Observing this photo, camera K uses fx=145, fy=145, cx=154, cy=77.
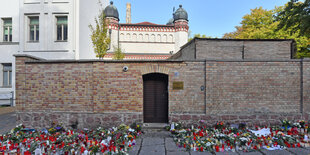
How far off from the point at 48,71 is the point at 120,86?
3258mm

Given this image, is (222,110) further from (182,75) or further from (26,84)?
(26,84)

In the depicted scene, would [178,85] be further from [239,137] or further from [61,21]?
[61,21]

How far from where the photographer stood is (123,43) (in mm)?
23734

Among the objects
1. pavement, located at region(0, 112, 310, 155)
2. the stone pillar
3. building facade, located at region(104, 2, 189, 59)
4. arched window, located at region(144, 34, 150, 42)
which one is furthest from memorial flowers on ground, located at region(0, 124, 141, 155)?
the stone pillar

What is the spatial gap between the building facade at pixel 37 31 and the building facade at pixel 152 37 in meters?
11.8

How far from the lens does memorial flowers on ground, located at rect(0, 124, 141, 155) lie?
4477mm

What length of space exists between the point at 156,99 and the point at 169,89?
2.84ft

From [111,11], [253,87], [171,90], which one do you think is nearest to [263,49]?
[253,87]

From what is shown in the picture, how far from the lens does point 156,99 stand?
680 cm

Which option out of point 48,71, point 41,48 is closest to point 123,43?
point 41,48

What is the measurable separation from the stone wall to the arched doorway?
17.2 inches

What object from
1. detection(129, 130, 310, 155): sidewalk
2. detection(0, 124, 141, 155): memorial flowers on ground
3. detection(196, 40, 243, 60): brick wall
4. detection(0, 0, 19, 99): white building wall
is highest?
detection(0, 0, 19, 99): white building wall

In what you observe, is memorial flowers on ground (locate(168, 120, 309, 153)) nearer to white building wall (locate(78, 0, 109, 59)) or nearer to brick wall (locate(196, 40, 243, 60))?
brick wall (locate(196, 40, 243, 60))

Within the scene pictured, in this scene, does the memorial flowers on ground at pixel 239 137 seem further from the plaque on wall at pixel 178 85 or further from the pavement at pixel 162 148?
the plaque on wall at pixel 178 85
